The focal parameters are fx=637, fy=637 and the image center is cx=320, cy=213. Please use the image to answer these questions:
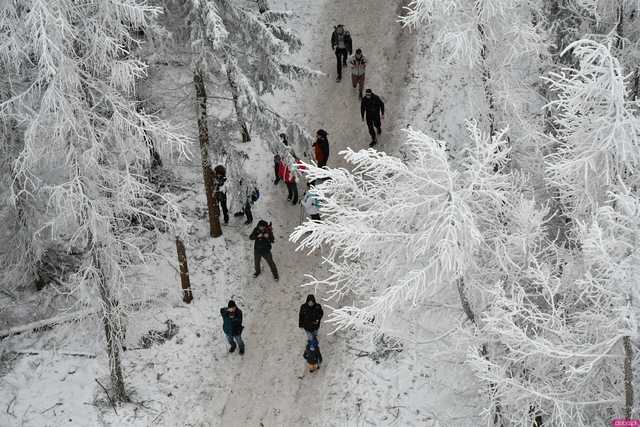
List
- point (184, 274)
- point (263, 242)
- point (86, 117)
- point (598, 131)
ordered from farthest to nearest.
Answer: point (184, 274), point (263, 242), point (86, 117), point (598, 131)

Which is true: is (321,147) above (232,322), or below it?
above

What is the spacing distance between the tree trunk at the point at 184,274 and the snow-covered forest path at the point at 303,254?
1.73 meters

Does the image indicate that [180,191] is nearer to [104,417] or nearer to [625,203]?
[104,417]

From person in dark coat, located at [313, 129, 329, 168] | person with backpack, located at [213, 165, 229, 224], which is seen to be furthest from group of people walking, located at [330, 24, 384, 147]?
person with backpack, located at [213, 165, 229, 224]

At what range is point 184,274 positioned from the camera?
56.3ft

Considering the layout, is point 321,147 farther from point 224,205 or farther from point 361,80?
point 361,80

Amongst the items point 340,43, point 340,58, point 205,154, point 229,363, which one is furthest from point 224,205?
point 340,43

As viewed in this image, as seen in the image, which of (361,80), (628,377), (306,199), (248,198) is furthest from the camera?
(361,80)

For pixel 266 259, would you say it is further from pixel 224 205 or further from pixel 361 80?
pixel 361 80

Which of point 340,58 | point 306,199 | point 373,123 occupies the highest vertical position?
point 340,58

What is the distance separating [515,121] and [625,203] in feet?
22.9

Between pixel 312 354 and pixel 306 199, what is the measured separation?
4.43m

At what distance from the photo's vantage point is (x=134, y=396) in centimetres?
1544

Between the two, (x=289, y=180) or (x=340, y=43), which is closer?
(x=289, y=180)
